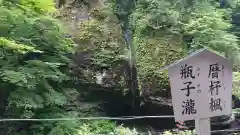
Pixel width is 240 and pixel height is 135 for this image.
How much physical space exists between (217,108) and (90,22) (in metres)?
4.74

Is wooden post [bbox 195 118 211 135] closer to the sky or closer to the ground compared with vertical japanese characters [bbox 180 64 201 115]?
closer to the ground

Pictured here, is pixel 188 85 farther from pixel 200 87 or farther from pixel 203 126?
pixel 203 126

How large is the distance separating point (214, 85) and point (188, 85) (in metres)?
0.27

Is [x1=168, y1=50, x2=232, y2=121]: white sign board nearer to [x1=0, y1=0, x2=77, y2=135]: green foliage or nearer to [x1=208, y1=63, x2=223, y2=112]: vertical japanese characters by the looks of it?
[x1=208, y1=63, x2=223, y2=112]: vertical japanese characters

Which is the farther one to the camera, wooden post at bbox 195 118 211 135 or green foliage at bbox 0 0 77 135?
green foliage at bbox 0 0 77 135

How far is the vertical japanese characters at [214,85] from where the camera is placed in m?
2.92

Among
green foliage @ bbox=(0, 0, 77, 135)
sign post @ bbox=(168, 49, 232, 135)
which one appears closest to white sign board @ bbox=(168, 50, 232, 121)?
sign post @ bbox=(168, 49, 232, 135)

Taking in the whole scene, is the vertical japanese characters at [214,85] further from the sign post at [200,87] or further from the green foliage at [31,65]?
the green foliage at [31,65]

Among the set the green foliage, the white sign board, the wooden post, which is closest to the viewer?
the white sign board

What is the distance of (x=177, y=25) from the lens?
22.2 ft

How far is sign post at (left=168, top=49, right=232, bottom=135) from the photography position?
9.25 ft

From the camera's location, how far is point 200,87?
2893 mm

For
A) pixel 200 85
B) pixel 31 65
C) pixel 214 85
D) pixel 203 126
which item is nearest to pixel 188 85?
pixel 200 85

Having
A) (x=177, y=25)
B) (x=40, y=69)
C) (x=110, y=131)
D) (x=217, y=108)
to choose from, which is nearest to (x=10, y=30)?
(x=40, y=69)
